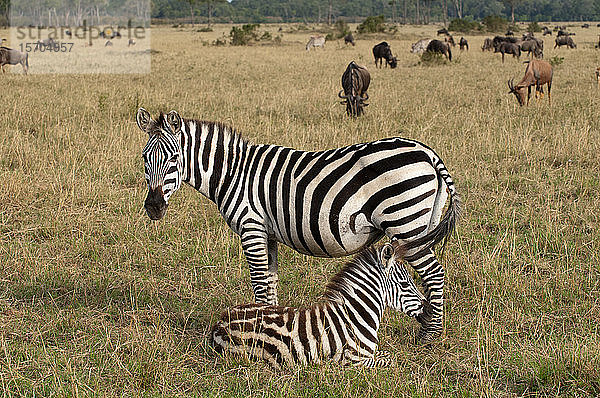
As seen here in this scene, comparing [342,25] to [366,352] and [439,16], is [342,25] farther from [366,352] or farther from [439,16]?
[439,16]

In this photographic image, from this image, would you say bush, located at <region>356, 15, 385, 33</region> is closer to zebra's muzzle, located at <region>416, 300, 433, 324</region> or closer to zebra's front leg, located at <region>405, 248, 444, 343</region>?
zebra's front leg, located at <region>405, 248, 444, 343</region>

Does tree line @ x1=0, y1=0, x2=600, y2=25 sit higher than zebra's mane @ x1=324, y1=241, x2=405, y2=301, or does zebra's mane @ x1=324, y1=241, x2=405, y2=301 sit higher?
tree line @ x1=0, y1=0, x2=600, y2=25

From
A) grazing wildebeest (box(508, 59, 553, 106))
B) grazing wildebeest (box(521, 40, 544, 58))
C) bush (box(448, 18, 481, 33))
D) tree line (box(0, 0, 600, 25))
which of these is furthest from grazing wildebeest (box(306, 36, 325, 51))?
tree line (box(0, 0, 600, 25))

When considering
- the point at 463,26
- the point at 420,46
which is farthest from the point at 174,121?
the point at 463,26

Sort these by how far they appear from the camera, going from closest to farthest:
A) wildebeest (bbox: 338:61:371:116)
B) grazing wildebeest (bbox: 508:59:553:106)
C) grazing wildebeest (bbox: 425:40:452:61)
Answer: wildebeest (bbox: 338:61:371:116)
grazing wildebeest (bbox: 508:59:553:106)
grazing wildebeest (bbox: 425:40:452:61)

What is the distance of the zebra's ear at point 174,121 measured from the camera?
4641 millimetres

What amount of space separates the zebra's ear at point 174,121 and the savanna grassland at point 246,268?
147cm

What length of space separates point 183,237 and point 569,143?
6.33m

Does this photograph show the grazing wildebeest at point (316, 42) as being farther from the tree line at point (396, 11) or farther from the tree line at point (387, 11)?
the tree line at point (396, 11)

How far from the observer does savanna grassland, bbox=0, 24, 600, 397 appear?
12.9 ft

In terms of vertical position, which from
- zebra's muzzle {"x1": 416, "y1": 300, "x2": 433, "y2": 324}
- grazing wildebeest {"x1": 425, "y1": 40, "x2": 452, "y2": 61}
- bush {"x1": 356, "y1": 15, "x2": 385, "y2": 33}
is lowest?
zebra's muzzle {"x1": 416, "y1": 300, "x2": 433, "y2": 324}

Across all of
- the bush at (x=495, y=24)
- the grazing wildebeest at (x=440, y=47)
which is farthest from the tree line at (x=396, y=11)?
the grazing wildebeest at (x=440, y=47)

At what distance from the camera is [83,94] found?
15797mm

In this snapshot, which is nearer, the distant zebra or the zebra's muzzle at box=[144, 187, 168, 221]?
the distant zebra
